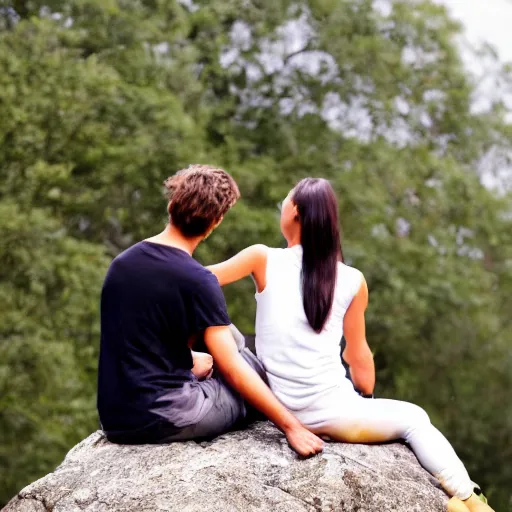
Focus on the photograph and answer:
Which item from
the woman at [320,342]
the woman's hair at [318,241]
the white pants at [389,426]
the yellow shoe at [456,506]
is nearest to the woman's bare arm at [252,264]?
the woman at [320,342]

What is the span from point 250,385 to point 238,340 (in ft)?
0.77

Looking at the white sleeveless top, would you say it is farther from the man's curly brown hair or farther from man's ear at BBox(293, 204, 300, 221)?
the man's curly brown hair

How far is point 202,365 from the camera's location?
12.3 feet

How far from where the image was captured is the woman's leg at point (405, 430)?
347cm

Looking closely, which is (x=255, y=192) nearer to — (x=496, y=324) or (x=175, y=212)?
(x=496, y=324)

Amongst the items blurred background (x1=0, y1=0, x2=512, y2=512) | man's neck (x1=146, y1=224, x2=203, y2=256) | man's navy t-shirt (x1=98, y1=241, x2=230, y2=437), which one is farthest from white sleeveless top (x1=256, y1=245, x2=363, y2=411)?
Answer: blurred background (x1=0, y1=0, x2=512, y2=512)

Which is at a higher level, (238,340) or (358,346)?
(238,340)

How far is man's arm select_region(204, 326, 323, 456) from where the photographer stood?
3340 millimetres

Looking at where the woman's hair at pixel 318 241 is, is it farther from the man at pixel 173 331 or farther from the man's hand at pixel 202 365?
the man's hand at pixel 202 365

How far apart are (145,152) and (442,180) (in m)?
4.91

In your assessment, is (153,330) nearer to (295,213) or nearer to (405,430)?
(295,213)

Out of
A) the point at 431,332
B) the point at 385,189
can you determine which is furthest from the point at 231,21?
the point at 431,332

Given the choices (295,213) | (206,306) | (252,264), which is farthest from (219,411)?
(295,213)

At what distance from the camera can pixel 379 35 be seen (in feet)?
47.5
